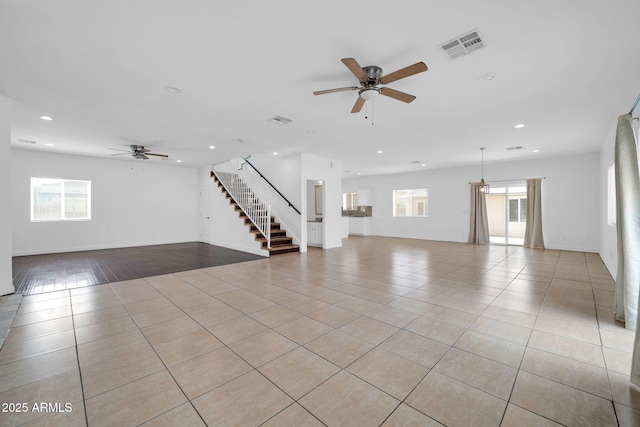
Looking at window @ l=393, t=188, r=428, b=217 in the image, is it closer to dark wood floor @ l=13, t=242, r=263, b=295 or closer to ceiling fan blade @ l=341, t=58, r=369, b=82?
dark wood floor @ l=13, t=242, r=263, b=295

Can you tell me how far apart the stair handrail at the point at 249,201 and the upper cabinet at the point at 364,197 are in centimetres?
592

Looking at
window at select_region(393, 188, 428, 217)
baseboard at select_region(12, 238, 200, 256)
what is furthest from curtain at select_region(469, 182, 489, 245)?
baseboard at select_region(12, 238, 200, 256)

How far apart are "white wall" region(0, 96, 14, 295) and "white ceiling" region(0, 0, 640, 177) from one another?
0.34m

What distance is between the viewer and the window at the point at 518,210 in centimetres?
1022

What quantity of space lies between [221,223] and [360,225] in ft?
21.1

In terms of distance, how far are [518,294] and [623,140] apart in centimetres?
232

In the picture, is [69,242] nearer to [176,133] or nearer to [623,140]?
[176,133]

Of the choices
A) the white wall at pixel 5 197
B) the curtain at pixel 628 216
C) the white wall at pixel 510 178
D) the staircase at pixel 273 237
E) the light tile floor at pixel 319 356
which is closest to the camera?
the light tile floor at pixel 319 356

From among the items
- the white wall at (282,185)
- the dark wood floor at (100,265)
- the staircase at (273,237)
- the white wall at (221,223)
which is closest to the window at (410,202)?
the white wall at (282,185)

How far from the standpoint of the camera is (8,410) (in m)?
1.70

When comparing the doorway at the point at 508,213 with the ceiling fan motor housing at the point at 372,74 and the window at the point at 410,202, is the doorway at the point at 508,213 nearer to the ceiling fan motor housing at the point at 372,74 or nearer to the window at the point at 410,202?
the window at the point at 410,202

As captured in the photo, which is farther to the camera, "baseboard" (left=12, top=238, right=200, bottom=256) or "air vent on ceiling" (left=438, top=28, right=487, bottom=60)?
"baseboard" (left=12, top=238, right=200, bottom=256)

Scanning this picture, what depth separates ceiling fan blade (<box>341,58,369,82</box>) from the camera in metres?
2.51

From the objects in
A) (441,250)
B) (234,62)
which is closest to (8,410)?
(234,62)
